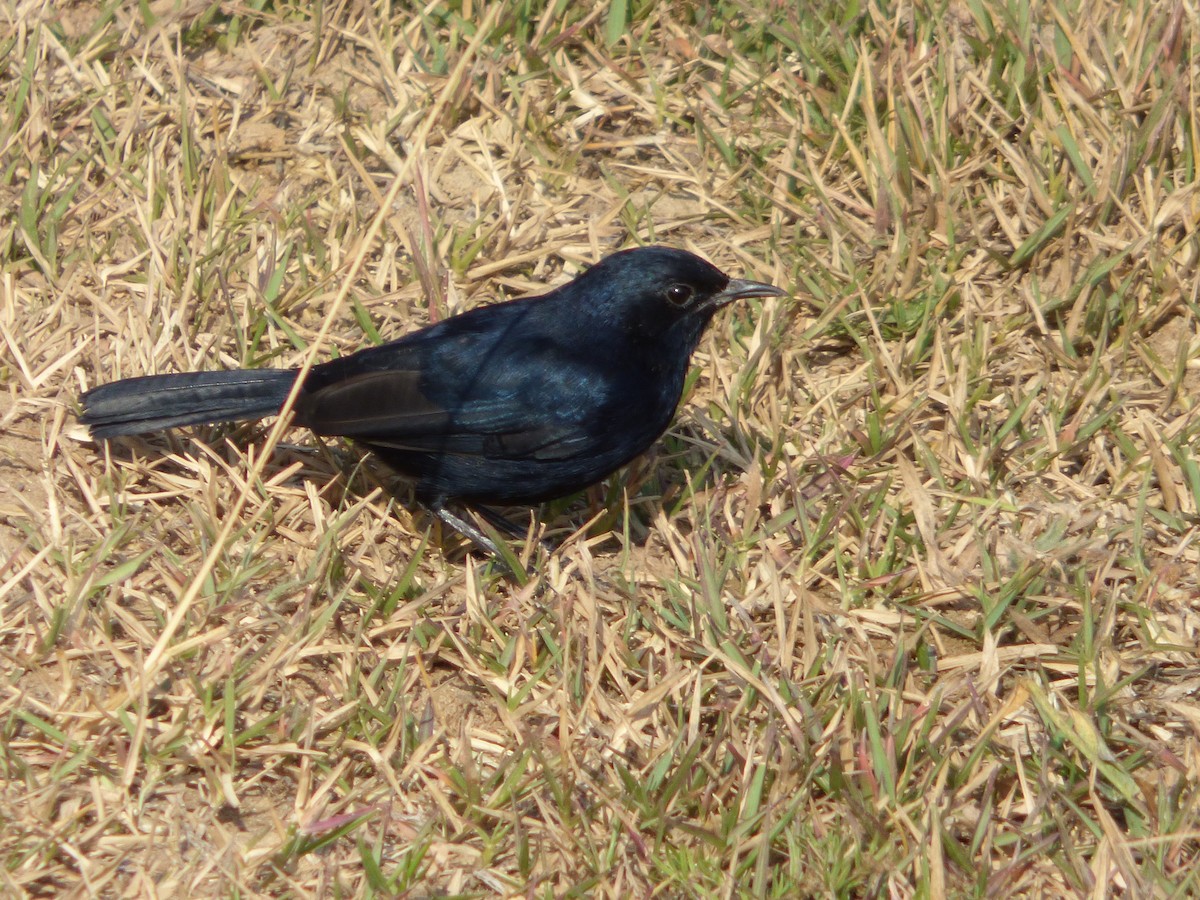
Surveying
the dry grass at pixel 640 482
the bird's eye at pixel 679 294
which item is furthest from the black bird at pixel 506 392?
the dry grass at pixel 640 482

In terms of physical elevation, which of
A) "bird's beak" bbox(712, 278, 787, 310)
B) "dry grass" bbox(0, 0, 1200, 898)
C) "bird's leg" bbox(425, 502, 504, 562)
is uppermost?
"bird's beak" bbox(712, 278, 787, 310)

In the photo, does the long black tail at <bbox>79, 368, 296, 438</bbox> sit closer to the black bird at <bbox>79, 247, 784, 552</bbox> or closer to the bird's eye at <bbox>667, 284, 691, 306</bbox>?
the black bird at <bbox>79, 247, 784, 552</bbox>

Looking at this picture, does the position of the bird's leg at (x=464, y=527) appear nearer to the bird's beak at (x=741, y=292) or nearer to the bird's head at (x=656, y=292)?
the bird's head at (x=656, y=292)

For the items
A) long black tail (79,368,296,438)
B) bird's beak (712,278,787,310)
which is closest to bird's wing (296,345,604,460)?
long black tail (79,368,296,438)

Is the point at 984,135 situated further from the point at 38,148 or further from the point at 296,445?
the point at 38,148

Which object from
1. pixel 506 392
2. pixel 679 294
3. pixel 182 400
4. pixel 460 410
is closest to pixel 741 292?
pixel 679 294

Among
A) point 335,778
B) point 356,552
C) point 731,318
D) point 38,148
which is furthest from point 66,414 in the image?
point 731,318

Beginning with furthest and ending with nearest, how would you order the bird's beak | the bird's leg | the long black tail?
the bird's beak, the bird's leg, the long black tail
